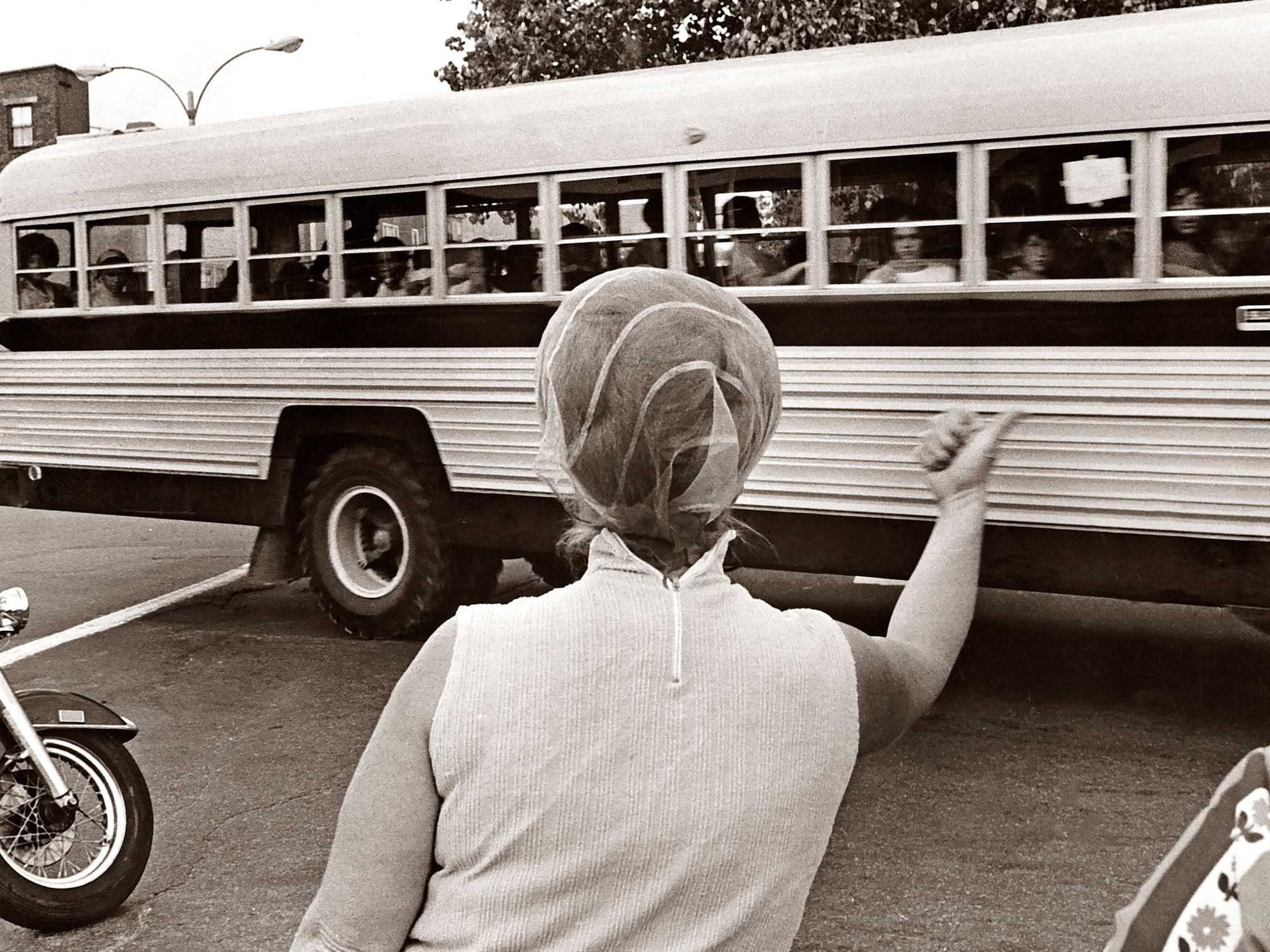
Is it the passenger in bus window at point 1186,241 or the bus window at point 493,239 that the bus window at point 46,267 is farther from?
the passenger in bus window at point 1186,241

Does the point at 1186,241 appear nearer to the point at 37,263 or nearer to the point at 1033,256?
the point at 1033,256

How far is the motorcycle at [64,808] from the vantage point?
432 centimetres

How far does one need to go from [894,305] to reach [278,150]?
3.69 metres

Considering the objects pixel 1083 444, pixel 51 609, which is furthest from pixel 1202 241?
pixel 51 609

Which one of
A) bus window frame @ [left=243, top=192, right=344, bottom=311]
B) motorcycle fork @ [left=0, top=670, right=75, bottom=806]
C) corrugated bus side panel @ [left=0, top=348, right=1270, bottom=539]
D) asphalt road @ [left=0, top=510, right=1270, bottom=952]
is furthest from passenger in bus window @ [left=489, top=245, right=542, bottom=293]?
motorcycle fork @ [left=0, top=670, right=75, bottom=806]

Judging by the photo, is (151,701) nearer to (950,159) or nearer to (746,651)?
(950,159)

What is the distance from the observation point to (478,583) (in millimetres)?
8188

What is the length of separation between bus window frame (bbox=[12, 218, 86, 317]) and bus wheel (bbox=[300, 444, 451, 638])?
2.07 m

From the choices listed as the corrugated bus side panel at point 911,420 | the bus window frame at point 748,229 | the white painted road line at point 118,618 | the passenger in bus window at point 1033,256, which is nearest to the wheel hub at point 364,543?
the corrugated bus side panel at point 911,420

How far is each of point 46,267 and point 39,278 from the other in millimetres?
94

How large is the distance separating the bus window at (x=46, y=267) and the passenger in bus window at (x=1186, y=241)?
20.9 ft

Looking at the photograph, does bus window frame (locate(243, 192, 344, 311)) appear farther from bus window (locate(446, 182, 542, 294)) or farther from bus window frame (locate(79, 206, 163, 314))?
bus window (locate(446, 182, 542, 294))

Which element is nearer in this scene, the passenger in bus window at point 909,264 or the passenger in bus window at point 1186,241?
the passenger in bus window at point 1186,241

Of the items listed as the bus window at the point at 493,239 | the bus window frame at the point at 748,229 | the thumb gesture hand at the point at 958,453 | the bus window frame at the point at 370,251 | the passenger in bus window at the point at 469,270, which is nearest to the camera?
the thumb gesture hand at the point at 958,453
